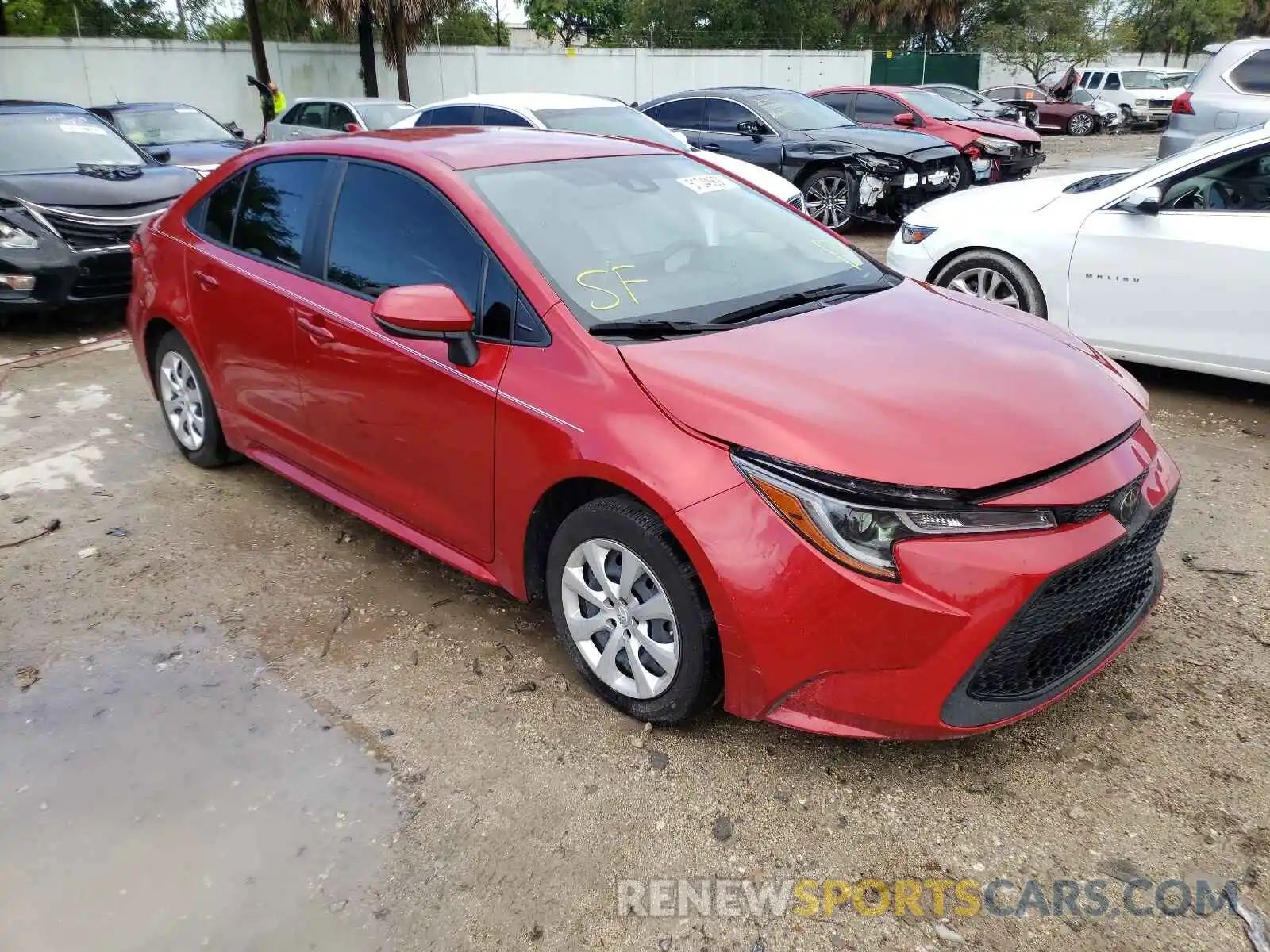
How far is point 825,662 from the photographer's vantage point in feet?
7.97

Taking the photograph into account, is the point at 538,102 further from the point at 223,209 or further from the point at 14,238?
the point at 223,209

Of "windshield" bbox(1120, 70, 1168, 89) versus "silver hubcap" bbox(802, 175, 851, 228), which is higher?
"windshield" bbox(1120, 70, 1168, 89)

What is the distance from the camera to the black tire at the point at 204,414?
459 cm

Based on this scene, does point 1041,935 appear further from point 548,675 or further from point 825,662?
point 548,675

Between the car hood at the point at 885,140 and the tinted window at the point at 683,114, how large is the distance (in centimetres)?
150

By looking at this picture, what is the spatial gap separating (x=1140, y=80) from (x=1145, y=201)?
91.2ft

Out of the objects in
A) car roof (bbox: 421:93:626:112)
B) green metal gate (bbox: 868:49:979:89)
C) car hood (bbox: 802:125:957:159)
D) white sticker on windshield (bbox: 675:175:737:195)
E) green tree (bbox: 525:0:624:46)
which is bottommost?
car hood (bbox: 802:125:957:159)

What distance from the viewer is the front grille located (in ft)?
23.4

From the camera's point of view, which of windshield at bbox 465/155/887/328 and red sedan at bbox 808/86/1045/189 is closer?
windshield at bbox 465/155/887/328

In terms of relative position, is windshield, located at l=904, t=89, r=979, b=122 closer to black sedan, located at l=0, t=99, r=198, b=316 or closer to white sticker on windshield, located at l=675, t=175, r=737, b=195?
black sedan, located at l=0, t=99, r=198, b=316

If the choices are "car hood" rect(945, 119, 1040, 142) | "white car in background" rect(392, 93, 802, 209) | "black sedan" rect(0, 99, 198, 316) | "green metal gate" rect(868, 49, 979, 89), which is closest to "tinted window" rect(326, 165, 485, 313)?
"black sedan" rect(0, 99, 198, 316)

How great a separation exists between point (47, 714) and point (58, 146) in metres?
6.76

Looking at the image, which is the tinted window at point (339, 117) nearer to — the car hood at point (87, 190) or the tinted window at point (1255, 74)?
the car hood at point (87, 190)

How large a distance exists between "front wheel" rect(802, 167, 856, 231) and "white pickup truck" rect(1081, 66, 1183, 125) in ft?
69.9
